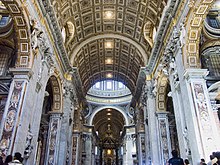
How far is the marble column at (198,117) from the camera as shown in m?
7.80

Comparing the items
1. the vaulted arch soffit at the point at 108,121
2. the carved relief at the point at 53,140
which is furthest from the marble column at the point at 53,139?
the vaulted arch soffit at the point at 108,121

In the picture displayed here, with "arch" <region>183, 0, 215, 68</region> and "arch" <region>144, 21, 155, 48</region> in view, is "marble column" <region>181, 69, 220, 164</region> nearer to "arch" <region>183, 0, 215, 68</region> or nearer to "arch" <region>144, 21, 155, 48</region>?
"arch" <region>183, 0, 215, 68</region>

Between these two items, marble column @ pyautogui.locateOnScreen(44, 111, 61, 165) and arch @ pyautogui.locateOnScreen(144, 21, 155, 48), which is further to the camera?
arch @ pyautogui.locateOnScreen(144, 21, 155, 48)

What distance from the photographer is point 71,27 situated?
1658cm

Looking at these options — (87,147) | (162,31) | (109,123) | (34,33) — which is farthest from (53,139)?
(109,123)

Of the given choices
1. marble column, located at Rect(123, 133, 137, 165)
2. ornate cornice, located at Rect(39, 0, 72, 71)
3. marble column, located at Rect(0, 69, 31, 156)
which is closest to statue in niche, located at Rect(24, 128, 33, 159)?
marble column, located at Rect(0, 69, 31, 156)

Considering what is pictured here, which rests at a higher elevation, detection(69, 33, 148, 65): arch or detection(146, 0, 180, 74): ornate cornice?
detection(69, 33, 148, 65): arch

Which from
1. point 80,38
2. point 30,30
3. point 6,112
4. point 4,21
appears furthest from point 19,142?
point 80,38

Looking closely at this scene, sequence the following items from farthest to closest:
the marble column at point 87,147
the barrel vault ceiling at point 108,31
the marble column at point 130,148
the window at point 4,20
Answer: the marble column at point 130,148 → the marble column at point 87,147 → the barrel vault ceiling at point 108,31 → the window at point 4,20

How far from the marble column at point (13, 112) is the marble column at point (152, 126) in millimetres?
8974

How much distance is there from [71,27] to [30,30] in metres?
7.23

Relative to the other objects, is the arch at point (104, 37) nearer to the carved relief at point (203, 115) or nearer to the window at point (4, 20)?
the window at point (4, 20)

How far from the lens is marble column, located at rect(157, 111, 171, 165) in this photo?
1348 cm

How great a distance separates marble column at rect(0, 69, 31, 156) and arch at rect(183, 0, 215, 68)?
7.03m
